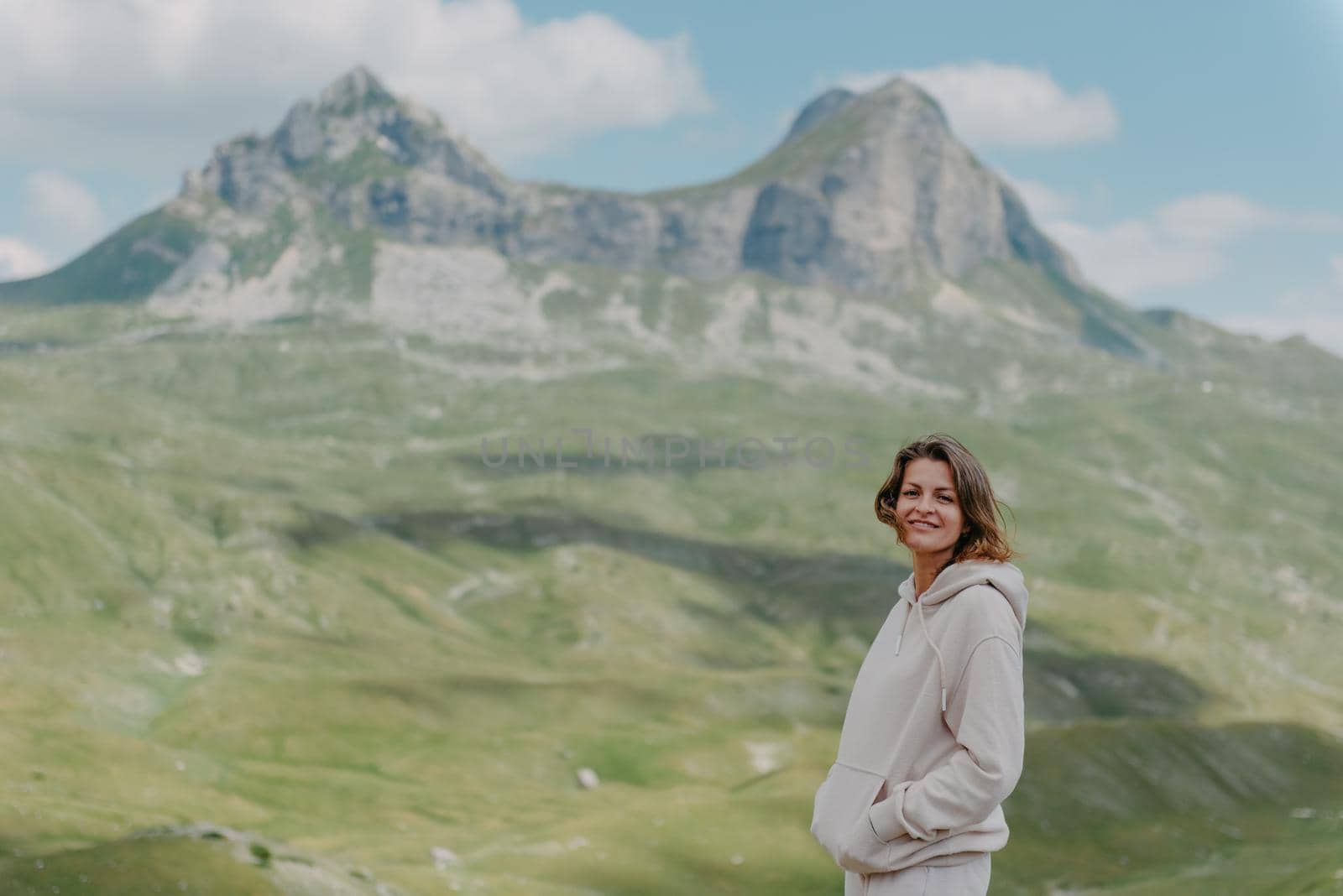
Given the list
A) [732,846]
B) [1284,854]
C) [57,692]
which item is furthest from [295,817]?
[1284,854]

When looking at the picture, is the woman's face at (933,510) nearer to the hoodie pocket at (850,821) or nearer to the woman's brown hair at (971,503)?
the woman's brown hair at (971,503)

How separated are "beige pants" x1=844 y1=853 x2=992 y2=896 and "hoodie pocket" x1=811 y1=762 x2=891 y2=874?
5.5 inches

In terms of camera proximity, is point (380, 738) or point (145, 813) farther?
point (380, 738)

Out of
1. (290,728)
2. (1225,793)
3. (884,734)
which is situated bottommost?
(1225,793)

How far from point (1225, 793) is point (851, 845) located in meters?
200

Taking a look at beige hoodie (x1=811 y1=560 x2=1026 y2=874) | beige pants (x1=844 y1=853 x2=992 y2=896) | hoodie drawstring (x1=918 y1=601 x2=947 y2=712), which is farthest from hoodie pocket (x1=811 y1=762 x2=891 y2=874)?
hoodie drawstring (x1=918 y1=601 x2=947 y2=712)

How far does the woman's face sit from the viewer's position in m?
11.6

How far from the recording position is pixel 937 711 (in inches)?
434

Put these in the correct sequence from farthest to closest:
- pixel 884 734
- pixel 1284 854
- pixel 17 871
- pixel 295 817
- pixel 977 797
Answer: pixel 1284 854 → pixel 295 817 → pixel 17 871 → pixel 884 734 → pixel 977 797

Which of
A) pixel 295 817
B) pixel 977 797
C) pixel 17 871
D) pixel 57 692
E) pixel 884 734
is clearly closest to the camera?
pixel 977 797

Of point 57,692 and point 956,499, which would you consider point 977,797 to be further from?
point 57,692

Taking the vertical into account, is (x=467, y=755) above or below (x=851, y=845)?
below

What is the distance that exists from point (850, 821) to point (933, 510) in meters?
2.83

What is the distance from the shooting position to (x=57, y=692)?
182625 millimetres
